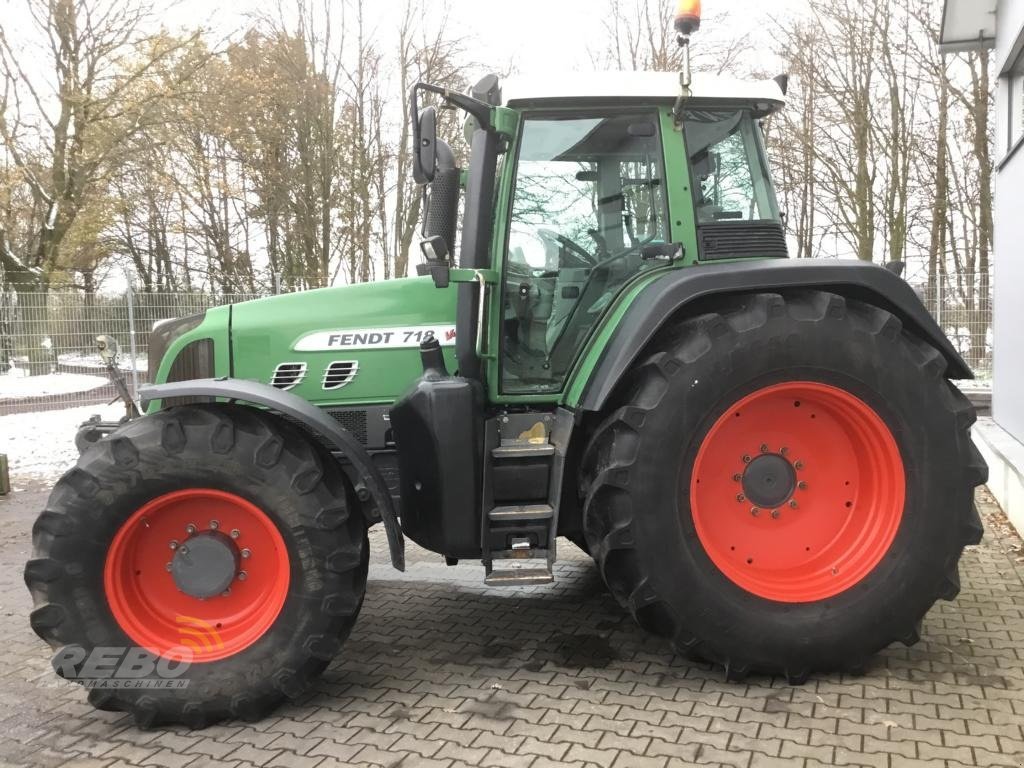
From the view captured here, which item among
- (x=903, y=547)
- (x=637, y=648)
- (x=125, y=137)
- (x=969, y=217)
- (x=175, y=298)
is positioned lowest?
(x=637, y=648)

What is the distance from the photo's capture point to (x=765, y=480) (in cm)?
318

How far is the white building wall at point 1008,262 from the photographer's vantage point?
6.29 metres

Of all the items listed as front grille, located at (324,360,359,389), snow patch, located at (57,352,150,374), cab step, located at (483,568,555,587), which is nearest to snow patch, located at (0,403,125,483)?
snow patch, located at (57,352,150,374)

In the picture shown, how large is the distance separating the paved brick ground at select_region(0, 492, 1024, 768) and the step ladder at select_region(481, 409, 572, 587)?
48 centimetres

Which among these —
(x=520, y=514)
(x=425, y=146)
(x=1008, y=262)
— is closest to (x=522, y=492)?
(x=520, y=514)

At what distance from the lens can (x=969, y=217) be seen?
15656mm

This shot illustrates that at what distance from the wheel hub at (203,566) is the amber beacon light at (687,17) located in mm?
2652

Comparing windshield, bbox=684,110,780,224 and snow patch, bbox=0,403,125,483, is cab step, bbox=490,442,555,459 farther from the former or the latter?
snow patch, bbox=0,403,125,483

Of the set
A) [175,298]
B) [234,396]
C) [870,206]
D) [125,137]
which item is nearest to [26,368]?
[175,298]

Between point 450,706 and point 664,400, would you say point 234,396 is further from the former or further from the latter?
point 664,400

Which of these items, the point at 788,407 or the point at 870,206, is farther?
the point at 870,206

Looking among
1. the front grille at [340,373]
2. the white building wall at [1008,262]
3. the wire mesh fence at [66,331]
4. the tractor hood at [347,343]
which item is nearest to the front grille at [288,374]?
the tractor hood at [347,343]

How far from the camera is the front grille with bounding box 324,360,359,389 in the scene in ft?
11.4

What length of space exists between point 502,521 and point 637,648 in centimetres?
90
